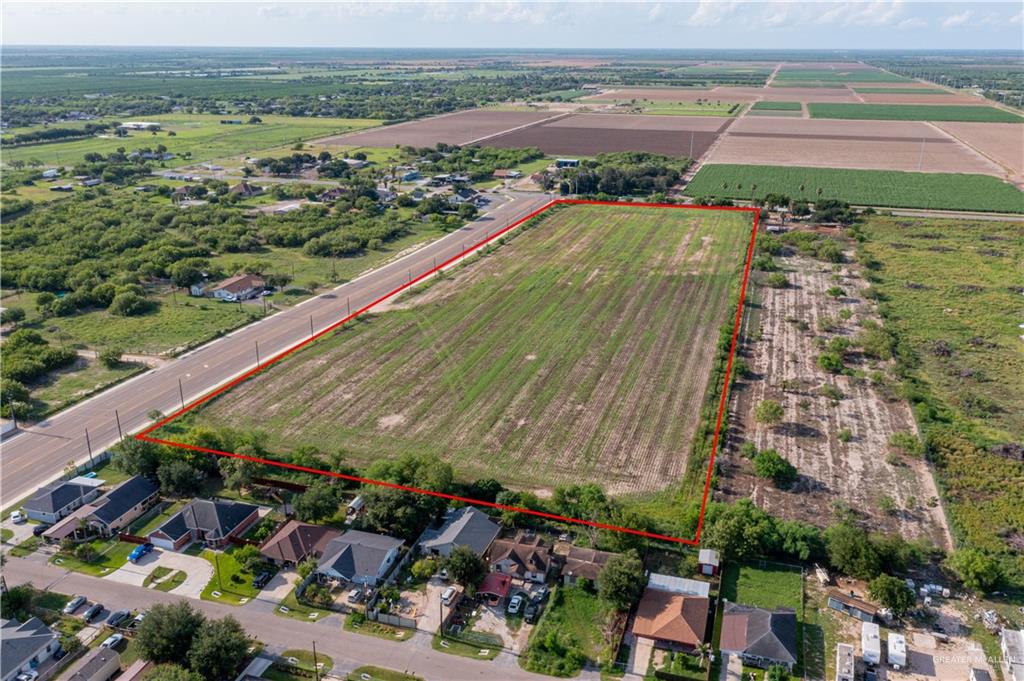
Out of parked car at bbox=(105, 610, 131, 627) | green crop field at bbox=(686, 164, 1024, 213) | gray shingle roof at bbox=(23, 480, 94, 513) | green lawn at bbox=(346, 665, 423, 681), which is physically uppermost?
green crop field at bbox=(686, 164, 1024, 213)

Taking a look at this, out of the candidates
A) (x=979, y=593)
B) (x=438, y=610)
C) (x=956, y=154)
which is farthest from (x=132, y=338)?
(x=956, y=154)

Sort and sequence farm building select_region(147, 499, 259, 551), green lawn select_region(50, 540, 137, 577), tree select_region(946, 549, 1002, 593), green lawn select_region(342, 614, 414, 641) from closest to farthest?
green lawn select_region(342, 614, 414, 641) < tree select_region(946, 549, 1002, 593) < green lawn select_region(50, 540, 137, 577) < farm building select_region(147, 499, 259, 551)

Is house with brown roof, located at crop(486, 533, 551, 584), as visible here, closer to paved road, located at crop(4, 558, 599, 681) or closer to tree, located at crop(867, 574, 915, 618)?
paved road, located at crop(4, 558, 599, 681)

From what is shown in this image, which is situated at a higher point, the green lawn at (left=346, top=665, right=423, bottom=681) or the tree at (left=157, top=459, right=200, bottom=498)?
the tree at (left=157, top=459, right=200, bottom=498)

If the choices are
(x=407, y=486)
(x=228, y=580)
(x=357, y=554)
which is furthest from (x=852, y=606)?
(x=228, y=580)

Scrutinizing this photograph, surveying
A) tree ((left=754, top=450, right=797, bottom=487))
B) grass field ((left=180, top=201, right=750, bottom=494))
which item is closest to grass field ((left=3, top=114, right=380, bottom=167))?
grass field ((left=180, top=201, right=750, bottom=494))

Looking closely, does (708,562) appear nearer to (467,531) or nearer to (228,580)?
(467,531)

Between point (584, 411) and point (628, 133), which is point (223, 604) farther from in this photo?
point (628, 133)
